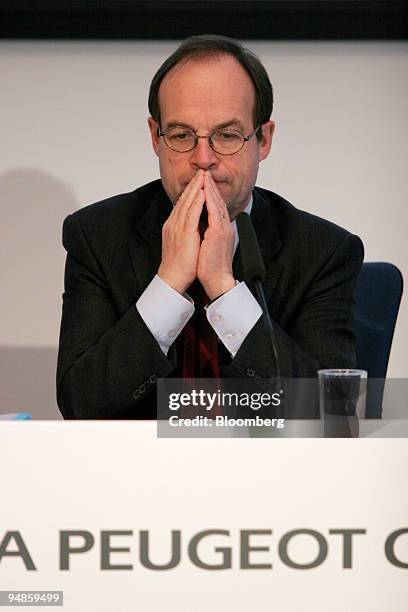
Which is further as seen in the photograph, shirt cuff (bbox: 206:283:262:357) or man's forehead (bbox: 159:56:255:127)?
man's forehead (bbox: 159:56:255:127)

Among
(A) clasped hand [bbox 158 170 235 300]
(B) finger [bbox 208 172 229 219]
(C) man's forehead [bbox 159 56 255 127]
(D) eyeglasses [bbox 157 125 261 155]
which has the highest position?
(C) man's forehead [bbox 159 56 255 127]

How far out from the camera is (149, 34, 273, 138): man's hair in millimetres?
2043

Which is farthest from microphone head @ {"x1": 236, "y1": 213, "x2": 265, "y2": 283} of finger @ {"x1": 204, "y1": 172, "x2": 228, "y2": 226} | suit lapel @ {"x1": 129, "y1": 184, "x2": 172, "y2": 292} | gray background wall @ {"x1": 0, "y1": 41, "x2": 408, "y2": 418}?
gray background wall @ {"x1": 0, "y1": 41, "x2": 408, "y2": 418}

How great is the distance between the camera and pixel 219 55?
2045 mm

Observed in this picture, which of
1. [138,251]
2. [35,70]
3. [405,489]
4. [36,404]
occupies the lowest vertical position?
[405,489]

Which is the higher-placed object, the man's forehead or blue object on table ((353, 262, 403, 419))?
the man's forehead

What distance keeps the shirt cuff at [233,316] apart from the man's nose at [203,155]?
0.28 meters

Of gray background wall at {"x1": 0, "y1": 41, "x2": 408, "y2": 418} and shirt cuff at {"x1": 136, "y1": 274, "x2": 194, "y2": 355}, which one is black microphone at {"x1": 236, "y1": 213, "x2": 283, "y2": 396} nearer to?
shirt cuff at {"x1": 136, "y1": 274, "x2": 194, "y2": 355}

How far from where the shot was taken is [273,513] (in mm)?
1194

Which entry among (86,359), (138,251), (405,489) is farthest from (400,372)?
(405,489)

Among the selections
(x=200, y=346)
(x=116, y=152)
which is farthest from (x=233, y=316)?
(x=116, y=152)

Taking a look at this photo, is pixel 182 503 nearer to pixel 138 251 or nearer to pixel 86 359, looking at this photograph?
pixel 86 359

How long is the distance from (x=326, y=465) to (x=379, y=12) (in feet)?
6.98

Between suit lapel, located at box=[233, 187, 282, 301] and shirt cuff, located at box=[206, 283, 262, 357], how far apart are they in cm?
15
